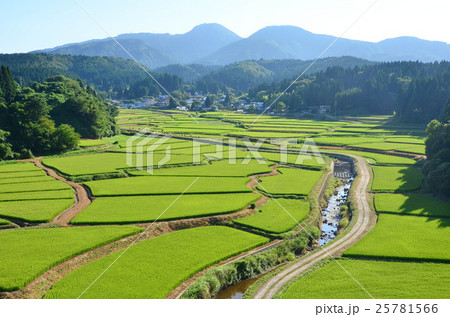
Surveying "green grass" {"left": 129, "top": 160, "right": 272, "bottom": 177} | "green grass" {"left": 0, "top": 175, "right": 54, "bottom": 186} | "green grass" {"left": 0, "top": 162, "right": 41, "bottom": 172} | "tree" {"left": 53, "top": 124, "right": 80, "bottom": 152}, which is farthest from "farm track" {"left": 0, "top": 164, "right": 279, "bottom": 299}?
"tree" {"left": 53, "top": 124, "right": 80, "bottom": 152}

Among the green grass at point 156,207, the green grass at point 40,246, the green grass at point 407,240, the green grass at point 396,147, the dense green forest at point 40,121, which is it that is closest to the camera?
the green grass at point 40,246

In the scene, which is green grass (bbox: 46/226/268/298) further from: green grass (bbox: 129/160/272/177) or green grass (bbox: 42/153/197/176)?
green grass (bbox: 42/153/197/176)

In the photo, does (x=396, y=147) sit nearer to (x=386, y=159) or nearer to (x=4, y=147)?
(x=386, y=159)

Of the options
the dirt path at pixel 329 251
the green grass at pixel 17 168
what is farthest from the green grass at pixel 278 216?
the green grass at pixel 17 168

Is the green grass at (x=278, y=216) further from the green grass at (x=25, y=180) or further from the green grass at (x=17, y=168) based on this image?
the green grass at (x=17, y=168)
